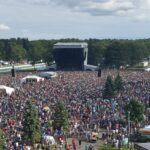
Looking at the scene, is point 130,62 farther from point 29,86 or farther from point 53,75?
point 29,86

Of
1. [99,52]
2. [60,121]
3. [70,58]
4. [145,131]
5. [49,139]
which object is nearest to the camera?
[49,139]

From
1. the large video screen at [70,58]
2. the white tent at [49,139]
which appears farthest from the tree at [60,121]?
the large video screen at [70,58]

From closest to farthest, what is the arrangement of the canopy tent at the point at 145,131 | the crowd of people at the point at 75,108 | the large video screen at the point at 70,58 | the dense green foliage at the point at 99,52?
1. the canopy tent at the point at 145,131
2. the crowd of people at the point at 75,108
3. the large video screen at the point at 70,58
4. the dense green foliage at the point at 99,52

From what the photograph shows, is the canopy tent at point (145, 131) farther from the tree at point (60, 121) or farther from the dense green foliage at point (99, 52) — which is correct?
the dense green foliage at point (99, 52)

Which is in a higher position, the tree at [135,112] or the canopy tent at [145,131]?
the tree at [135,112]

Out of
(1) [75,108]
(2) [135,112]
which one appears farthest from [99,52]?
(2) [135,112]

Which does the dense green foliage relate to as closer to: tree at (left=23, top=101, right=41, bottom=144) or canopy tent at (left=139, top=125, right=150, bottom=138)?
canopy tent at (left=139, top=125, right=150, bottom=138)

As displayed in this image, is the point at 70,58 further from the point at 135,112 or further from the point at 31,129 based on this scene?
the point at 31,129

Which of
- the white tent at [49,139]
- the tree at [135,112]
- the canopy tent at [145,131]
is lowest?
the white tent at [49,139]
